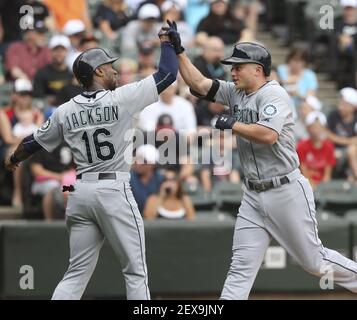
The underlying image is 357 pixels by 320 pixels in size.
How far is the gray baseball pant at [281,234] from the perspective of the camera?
271 inches

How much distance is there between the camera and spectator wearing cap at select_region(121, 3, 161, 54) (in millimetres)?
12805

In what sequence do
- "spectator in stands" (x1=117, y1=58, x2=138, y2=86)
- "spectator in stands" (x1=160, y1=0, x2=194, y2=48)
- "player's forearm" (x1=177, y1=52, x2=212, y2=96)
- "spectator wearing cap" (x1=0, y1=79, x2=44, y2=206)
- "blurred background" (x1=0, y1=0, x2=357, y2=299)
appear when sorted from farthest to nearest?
"spectator in stands" (x1=160, y1=0, x2=194, y2=48) → "spectator in stands" (x1=117, y1=58, x2=138, y2=86) → "spectator wearing cap" (x1=0, y1=79, x2=44, y2=206) → "blurred background" (x1=0, y1=0, x2=357, y2=299) → "player's forearm" (x1=177, y1=52, x2=212, y2=96)

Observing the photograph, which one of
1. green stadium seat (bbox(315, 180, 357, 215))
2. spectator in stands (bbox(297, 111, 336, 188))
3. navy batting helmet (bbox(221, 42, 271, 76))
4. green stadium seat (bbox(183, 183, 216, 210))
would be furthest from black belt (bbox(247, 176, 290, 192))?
spectator in stands (bbox(297, 111, 336, 188))

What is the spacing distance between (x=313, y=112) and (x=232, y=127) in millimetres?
5214

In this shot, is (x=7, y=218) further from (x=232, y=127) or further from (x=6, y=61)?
(x=232, y=127)

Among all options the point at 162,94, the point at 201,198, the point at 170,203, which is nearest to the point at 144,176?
the point at 170,203

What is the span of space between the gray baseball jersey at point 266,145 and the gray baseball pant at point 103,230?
874 mm

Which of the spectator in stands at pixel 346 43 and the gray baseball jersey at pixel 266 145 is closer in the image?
the gray baseball jersey at pixel 266 145

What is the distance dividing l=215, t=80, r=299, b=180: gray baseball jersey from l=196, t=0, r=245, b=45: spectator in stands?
633 centimetres

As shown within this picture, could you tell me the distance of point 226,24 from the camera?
13430 mm

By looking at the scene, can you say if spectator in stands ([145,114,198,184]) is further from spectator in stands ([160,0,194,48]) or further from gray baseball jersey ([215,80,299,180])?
gray baseball jersey ([215,80,299,180])

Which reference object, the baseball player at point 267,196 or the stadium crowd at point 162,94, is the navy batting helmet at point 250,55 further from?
the stadium crowd at point 162,94

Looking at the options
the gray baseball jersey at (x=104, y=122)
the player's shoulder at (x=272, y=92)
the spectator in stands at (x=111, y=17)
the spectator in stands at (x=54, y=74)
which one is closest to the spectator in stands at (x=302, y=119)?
the spectator in stands at (x=54, y=74)
